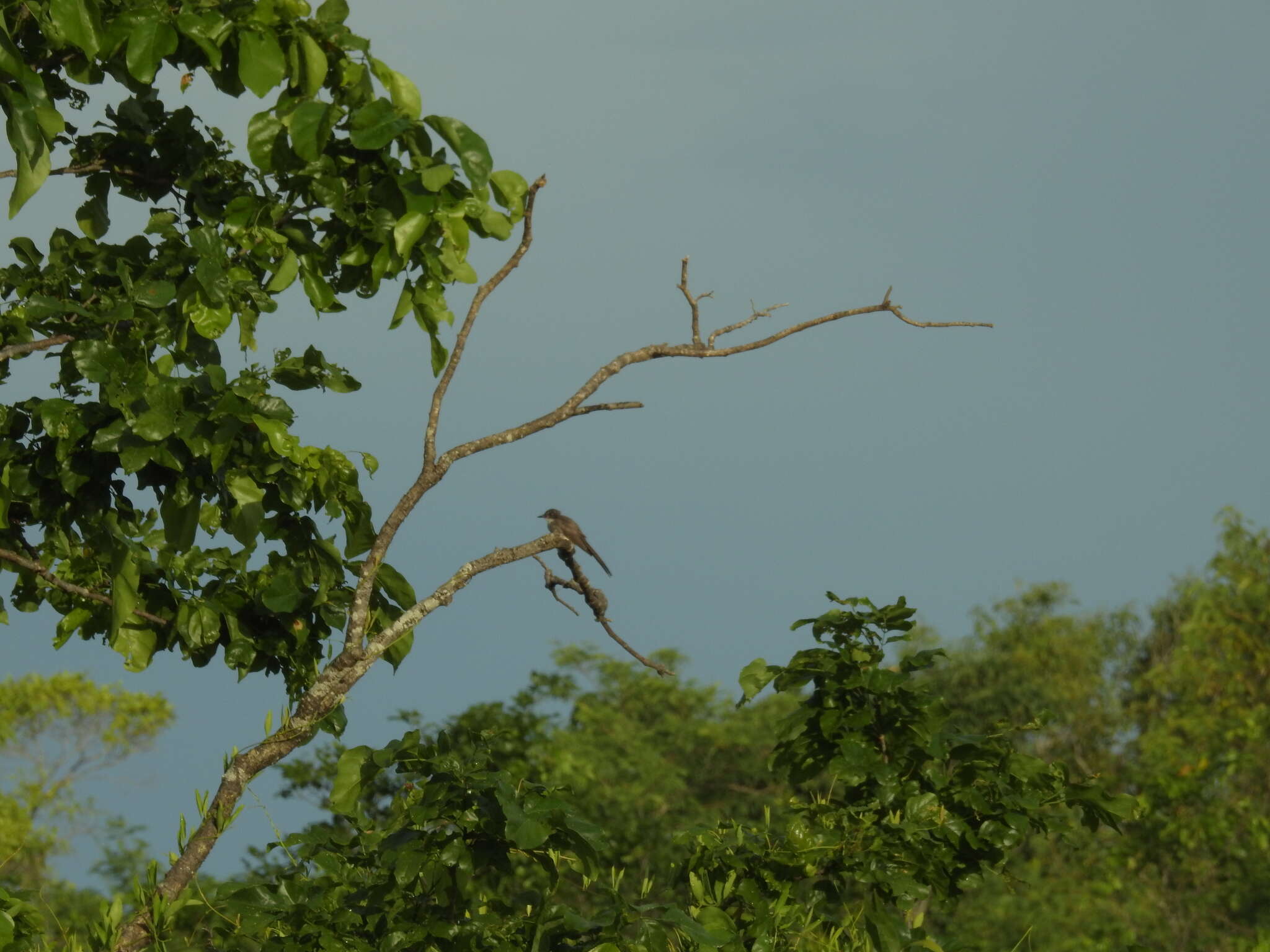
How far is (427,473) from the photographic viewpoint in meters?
3.50

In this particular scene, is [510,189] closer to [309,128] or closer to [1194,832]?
[309,128]

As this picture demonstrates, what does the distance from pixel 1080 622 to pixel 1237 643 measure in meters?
13.8

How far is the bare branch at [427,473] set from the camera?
134 inches

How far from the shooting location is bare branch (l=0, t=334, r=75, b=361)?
322 centimetres

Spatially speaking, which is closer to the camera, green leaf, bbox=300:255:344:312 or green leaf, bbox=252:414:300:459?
green leaf, bbox=252:414:300:459

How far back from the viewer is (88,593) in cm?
357

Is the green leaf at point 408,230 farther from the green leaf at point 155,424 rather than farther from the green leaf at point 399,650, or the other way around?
the green leaf at point 399,650

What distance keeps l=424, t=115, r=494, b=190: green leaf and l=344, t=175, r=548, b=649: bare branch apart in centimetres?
59

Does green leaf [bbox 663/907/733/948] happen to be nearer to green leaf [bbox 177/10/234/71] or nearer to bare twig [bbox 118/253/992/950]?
bare twig [bbox 118/253/992/950]

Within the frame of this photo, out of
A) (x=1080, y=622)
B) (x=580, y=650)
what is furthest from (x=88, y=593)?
(x=1080, y=622)

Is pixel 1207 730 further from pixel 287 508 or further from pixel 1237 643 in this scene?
pixel 287 508

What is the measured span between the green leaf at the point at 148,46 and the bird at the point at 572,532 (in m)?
1.70

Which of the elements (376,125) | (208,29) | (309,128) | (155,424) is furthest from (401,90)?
(155,424)

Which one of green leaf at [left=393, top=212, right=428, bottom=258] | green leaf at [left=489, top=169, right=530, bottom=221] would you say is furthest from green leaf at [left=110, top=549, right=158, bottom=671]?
green leaf at [left=489, top=169, right=530, bottom=221]
